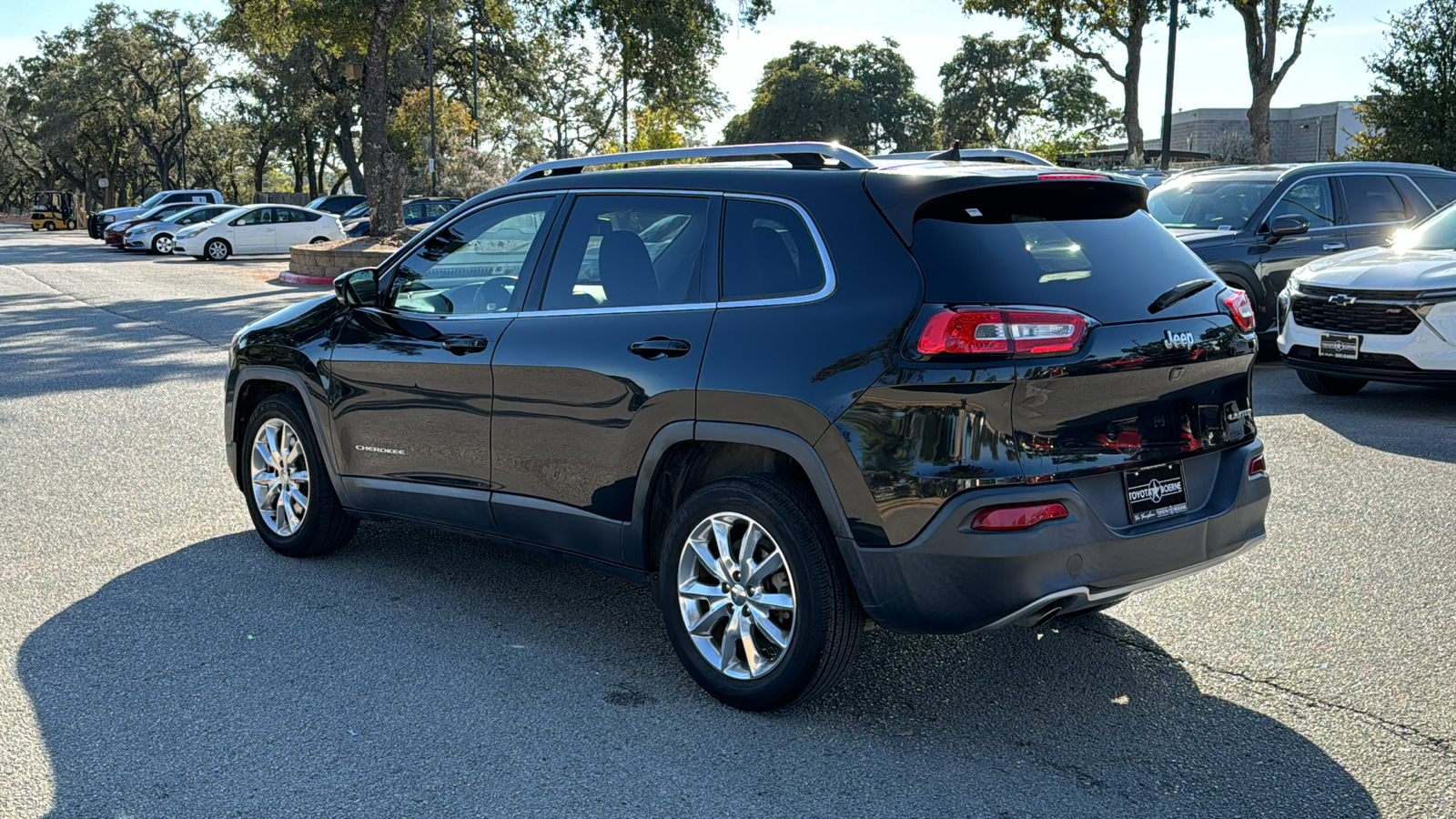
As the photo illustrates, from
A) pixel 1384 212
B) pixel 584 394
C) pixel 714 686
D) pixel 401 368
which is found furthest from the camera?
pixel 1384 212

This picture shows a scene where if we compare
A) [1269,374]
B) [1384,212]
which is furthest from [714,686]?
[1384,212]

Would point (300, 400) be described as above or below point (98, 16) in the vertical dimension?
below

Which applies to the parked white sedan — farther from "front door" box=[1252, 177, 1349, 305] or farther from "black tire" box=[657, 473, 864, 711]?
"black tire" box=[657, 473, 864, 711]

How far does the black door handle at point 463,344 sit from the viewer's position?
4.99 meters

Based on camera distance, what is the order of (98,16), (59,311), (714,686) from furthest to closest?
(98,16), (59,311), (714,686)

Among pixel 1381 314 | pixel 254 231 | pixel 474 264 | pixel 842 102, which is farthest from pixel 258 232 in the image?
pixel 842 102

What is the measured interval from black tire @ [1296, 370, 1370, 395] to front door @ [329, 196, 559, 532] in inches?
306

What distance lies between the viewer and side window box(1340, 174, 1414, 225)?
12.8 m

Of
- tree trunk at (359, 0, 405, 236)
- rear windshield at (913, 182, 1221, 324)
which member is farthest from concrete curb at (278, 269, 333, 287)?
rear windshield at (913, 182, 1221, 324)

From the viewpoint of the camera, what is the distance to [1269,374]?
11.9 metres

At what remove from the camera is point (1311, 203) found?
41.5 feet

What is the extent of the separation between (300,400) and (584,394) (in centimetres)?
203

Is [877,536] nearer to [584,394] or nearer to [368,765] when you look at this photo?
[584,394]

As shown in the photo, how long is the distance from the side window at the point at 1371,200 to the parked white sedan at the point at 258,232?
27670mm
